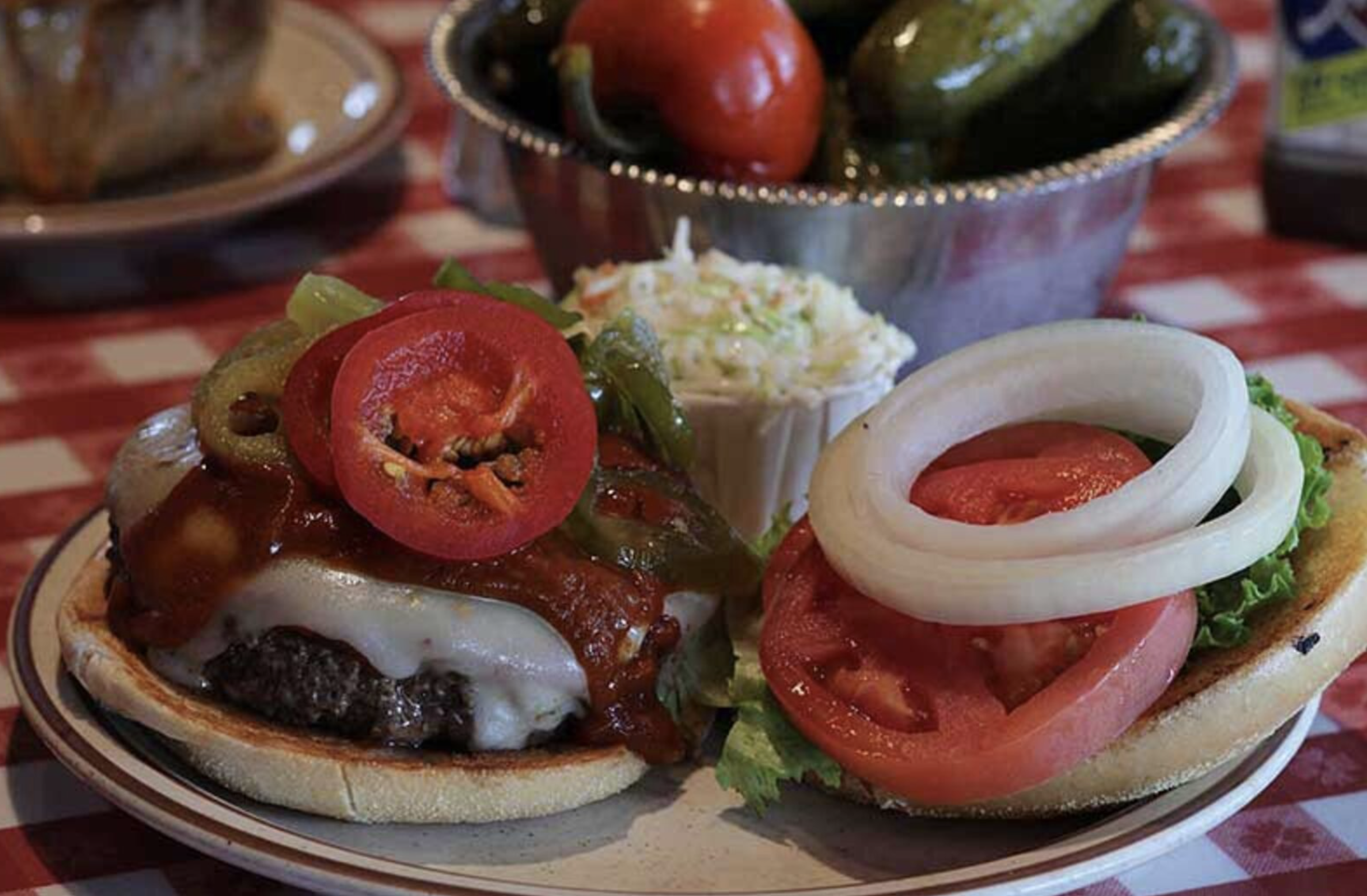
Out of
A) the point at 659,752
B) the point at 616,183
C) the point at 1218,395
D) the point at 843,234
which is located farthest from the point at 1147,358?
the point at 616,183

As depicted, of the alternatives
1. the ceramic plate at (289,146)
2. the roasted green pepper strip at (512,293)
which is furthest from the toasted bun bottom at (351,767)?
the ceramic plate at (289,146)

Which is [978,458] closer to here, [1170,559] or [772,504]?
[1170,559]

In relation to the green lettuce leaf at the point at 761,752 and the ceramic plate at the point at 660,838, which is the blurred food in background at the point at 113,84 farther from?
the green lettuce leaf at the point at 761,752

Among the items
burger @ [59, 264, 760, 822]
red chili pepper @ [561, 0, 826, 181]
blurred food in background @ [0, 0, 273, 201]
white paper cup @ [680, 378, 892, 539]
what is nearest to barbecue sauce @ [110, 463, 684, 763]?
burger @ [59, 264, 760, 822]

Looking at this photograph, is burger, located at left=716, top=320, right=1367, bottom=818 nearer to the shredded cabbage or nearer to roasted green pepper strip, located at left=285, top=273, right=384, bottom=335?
the shredded cabbage

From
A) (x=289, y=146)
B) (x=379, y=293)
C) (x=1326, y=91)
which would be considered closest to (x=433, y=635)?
(x=379, y=293)

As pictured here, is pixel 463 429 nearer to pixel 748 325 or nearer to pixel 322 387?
pixel 322 387
